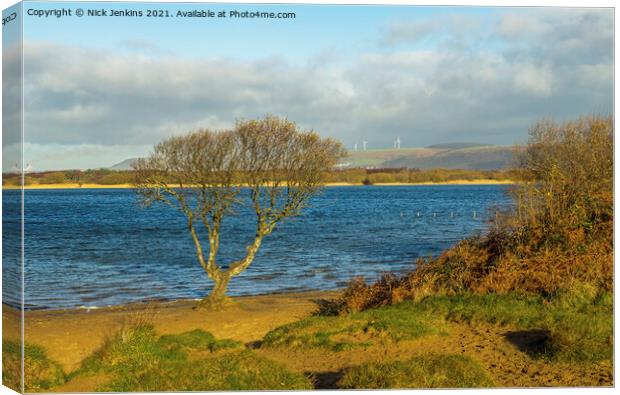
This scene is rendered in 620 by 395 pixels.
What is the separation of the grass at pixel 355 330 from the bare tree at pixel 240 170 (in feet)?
17.4

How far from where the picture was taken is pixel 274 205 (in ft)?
73.9

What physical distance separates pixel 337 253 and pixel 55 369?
42357 millimetres

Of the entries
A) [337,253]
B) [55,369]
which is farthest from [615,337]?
[337,253]

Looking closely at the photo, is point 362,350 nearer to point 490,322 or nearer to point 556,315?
point 490,322

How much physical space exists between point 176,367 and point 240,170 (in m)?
8.02

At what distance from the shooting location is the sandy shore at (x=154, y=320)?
16.5 meters

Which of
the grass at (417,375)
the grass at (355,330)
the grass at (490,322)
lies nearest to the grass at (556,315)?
the grass at (490,322)

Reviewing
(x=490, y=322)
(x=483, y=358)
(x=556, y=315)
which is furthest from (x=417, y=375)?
(x=556, y=315)

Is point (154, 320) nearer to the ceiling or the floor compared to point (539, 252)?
nearer to the floor

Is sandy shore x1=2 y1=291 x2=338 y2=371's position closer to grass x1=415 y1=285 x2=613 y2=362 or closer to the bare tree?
the bare tree

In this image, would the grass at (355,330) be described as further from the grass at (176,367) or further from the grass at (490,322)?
the grass at (176,367)

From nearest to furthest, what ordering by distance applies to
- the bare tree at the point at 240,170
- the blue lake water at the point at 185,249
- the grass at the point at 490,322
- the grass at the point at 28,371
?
the grass at the point at 28,371 < the grass at the point at 490,322 < the bare tree at the point at 240,170 < the blue lake water at the point at 185,249

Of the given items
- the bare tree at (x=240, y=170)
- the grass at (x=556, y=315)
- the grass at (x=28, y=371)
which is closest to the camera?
the grass at (x=28, y=371)

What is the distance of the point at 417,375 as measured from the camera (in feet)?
41.4
